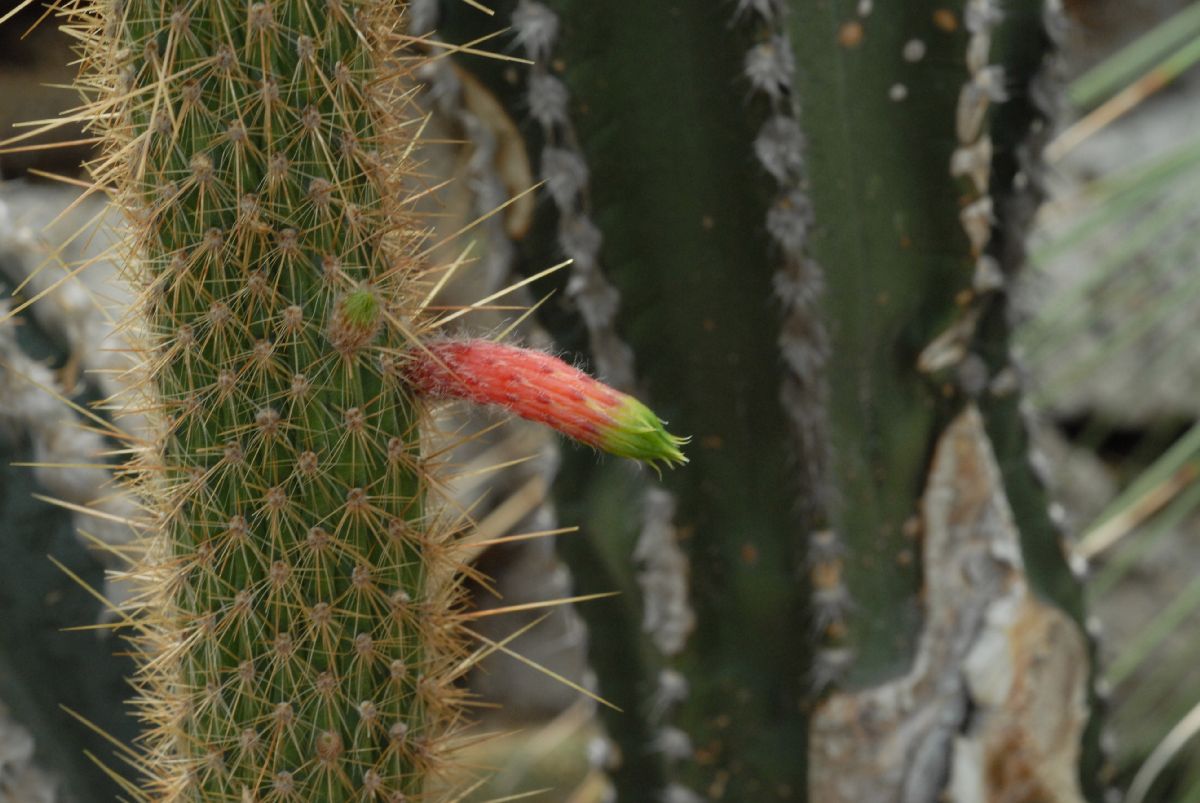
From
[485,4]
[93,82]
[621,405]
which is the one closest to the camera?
[621,405]

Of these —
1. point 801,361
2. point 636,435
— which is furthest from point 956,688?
point 636,435

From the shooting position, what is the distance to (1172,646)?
2.16 metres

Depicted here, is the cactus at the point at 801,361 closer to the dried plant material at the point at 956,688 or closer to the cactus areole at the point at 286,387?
the dried plant material at the point at 956,688

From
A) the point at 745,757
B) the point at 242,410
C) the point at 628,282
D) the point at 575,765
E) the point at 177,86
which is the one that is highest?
the point at 177,86

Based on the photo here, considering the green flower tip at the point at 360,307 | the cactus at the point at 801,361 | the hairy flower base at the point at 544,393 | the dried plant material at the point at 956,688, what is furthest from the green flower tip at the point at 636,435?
the dried plant material at the point at 956,688

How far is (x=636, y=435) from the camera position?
0.47 metres

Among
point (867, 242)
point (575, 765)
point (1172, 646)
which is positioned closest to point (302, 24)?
point (867, 242)

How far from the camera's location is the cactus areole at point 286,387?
50cm

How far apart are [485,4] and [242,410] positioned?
1.39 feet

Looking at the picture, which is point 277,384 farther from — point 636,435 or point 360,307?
point 636,435

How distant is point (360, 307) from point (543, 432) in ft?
1.65

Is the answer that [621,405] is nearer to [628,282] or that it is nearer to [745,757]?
[628,282]

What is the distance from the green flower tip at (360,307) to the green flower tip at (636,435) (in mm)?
111

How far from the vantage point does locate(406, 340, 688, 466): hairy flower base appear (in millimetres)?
472
